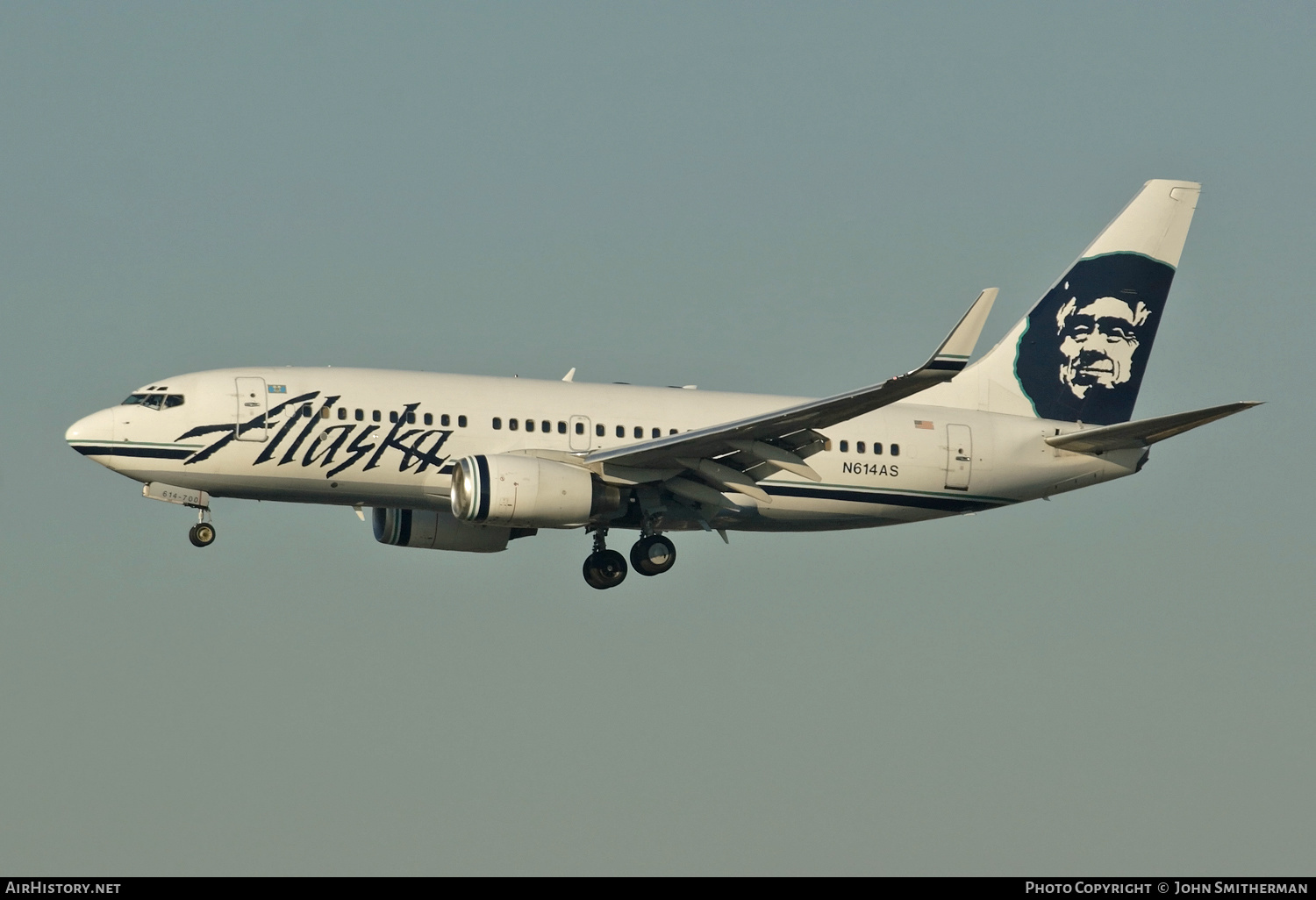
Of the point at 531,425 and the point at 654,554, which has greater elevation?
the point at 531,425

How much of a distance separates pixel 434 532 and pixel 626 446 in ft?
20.0

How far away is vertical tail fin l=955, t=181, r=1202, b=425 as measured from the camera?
4731 cm

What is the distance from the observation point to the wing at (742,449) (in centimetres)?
3769

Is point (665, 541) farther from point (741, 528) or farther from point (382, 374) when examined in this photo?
point (382, 374)

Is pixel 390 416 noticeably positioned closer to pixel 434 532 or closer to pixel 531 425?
pixel 531 425

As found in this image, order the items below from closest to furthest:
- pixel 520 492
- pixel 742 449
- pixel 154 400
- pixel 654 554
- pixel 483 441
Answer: pixel 520 492 < pixel 742 449 < pixel 154 400 < pixel 483 441 < pixel 654 554

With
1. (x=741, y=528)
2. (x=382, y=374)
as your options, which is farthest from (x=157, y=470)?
(x=741, y=528)

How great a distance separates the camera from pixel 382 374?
41875 mm

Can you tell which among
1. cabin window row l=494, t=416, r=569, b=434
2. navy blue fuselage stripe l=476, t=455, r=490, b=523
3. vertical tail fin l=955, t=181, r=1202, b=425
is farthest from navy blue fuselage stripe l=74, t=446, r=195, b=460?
vertical tail fin l=955, t=181, r=1202, b=425

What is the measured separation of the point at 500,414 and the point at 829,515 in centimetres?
857

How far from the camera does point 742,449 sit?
132 ft

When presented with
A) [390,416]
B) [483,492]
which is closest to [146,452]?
[390,416]

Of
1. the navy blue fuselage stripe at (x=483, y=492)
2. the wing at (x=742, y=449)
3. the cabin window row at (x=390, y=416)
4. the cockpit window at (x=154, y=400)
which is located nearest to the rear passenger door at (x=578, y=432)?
the wing at (x=742, y=449)

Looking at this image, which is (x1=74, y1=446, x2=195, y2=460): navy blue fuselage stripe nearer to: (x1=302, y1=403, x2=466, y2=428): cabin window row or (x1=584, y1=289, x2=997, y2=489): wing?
(x1=302, y1=403, x2=466, y2=428): cabin window row
